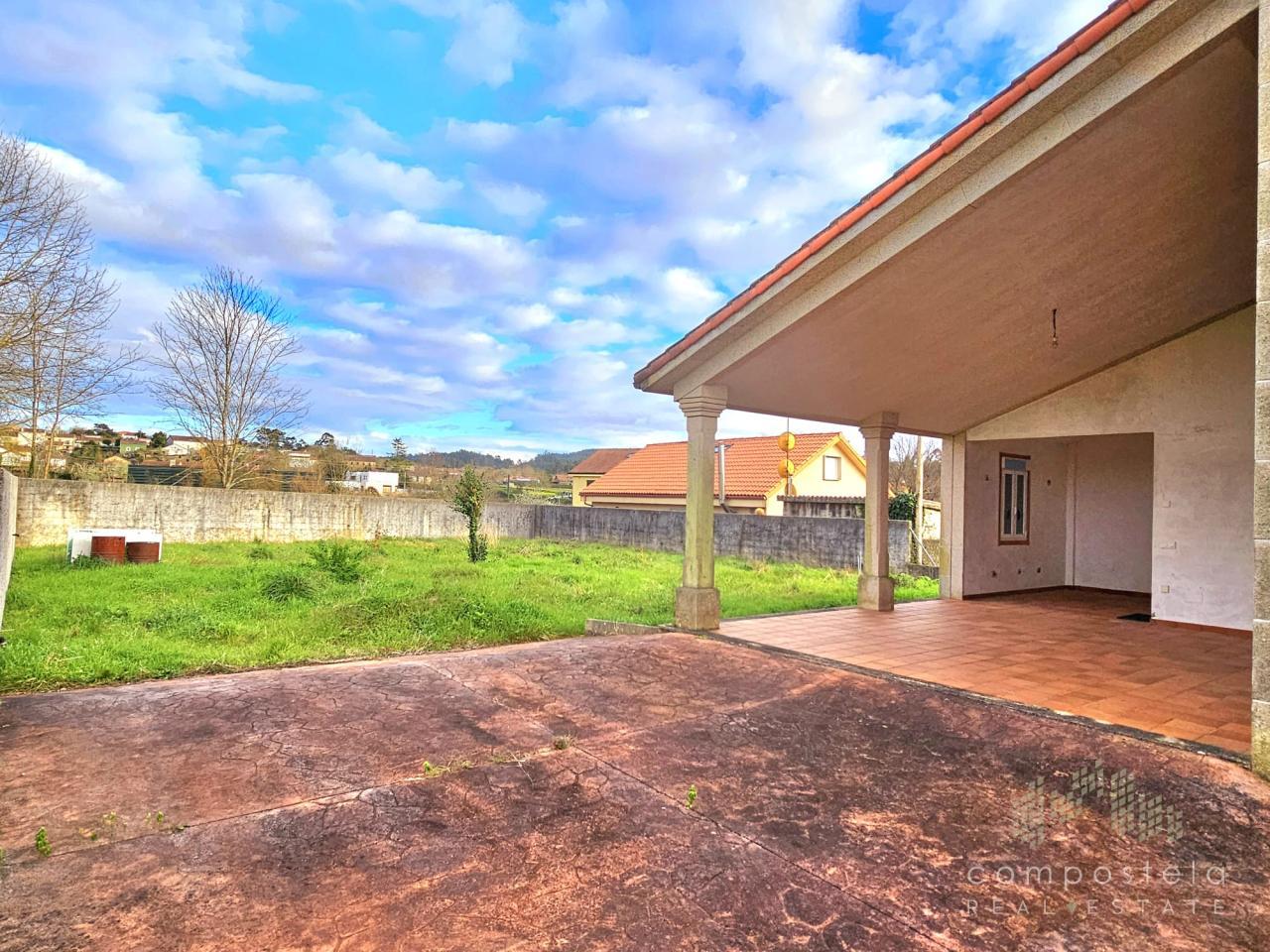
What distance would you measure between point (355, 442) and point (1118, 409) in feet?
68.5

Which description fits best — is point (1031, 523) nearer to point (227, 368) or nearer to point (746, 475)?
point (746, 475)

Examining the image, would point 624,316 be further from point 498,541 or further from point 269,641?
point 269,641

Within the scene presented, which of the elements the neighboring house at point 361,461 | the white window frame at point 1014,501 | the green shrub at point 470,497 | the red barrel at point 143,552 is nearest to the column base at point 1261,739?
the white window frame at point 1014,501

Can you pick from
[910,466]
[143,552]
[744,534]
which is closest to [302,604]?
[143,552]

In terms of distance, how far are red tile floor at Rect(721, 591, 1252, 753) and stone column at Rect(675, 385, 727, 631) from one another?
1.24 ft

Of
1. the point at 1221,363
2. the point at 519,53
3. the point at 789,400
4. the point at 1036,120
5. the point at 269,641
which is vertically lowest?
the point at 269,641

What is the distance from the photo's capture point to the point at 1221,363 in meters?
7.40

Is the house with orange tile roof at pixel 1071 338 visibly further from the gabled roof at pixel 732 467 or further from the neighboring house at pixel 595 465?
the neighboring house at pixel 595 465

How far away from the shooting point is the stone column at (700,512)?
22.4 feet

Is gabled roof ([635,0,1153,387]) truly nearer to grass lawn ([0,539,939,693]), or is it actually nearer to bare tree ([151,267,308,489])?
grass lawn ([0,539,939,693])

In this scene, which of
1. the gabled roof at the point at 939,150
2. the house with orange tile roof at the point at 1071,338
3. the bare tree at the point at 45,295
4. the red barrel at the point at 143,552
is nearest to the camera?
the gabled roof at the point at 939,150

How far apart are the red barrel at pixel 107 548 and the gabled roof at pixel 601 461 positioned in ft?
76.3

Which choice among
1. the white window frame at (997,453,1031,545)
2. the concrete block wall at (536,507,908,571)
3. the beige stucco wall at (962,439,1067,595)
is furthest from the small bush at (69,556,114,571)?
the white window frame at (997,453,1031,545)

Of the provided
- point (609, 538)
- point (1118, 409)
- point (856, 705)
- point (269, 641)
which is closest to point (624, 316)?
point (609, 538)
